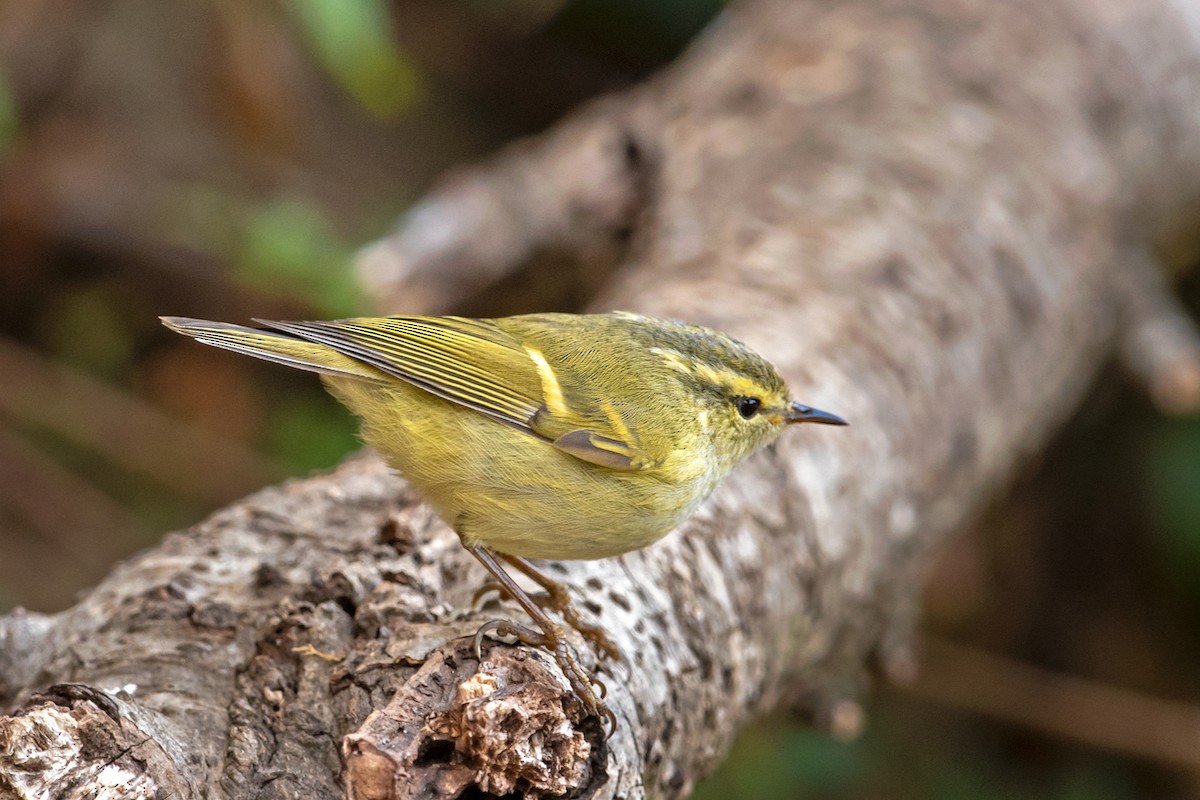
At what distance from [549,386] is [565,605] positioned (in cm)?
46

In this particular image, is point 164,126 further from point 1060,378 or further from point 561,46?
point 1060,378

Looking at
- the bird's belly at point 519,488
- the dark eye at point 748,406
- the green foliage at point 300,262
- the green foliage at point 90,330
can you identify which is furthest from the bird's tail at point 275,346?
the green foliage at point 90,330

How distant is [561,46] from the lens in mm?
6555

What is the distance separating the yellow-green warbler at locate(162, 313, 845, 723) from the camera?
220 cm

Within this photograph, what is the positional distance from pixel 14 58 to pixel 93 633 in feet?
13.2

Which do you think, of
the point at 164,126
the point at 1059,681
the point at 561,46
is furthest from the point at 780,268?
the point at 164,126

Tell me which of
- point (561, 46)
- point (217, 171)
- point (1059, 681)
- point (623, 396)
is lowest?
point (1059, 681)

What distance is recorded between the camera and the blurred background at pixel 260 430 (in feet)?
15.1

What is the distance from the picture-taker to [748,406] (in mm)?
2549

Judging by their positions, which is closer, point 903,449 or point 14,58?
point 903,449

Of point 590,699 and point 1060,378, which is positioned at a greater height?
point 590,699

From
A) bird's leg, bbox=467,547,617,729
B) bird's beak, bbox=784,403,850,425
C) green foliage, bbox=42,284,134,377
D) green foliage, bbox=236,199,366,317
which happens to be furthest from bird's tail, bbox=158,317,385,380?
green foliage, bbox=42,284,134,377

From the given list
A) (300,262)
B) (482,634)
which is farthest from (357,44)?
(482,634)

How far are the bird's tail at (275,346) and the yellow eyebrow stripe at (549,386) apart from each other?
1.06 ft
